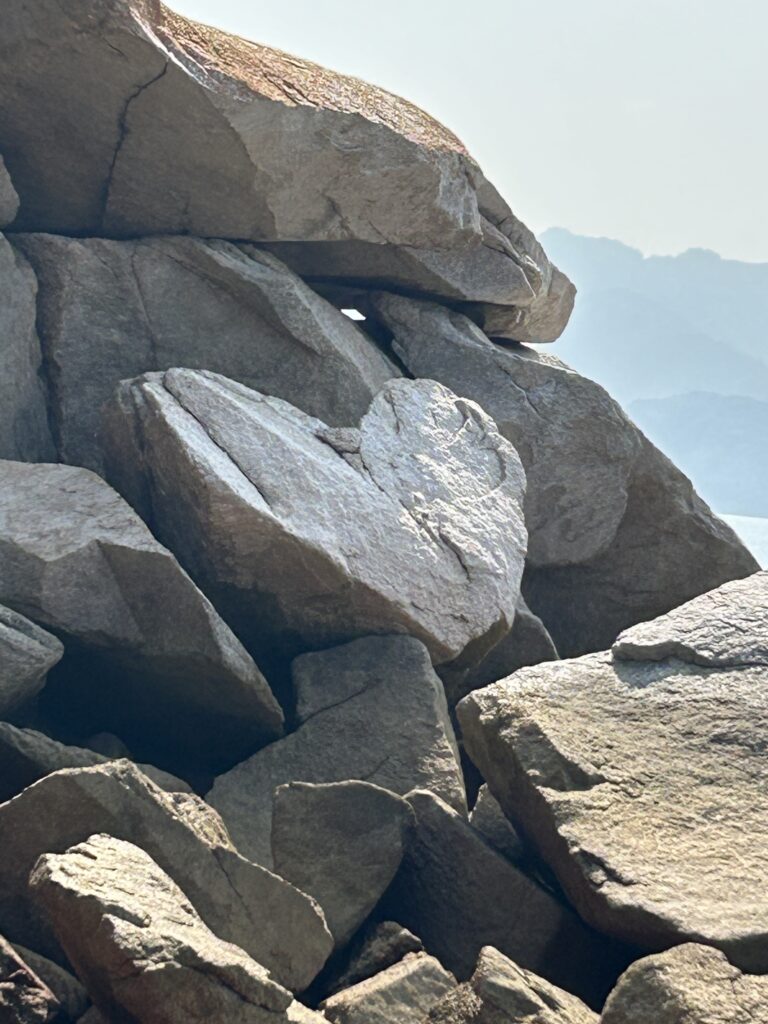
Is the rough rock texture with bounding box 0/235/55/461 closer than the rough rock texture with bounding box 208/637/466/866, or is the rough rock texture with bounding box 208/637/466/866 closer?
the rough rock texture with bounding box 208/637/466/866

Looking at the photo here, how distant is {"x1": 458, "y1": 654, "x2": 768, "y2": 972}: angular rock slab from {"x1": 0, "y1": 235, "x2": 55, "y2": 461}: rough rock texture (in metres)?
3.93

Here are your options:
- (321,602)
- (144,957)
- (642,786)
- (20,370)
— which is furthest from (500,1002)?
(20,370)

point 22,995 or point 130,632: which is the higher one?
point 130,632

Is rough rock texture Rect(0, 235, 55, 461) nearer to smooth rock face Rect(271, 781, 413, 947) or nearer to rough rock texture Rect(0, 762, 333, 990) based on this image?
smooth rock face Rect(271, 781, 413, 947)

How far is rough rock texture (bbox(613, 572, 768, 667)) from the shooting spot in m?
7.13

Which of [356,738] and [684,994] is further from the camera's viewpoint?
[356,738]

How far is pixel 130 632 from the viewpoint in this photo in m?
7.46

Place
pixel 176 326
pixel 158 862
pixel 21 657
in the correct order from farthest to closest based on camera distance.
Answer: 1. pixel 176 326
2. pixel 21 657
3. pixel 158 862

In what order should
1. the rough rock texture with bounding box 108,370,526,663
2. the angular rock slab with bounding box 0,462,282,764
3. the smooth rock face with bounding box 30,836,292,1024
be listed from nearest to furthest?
the smooth rock face with bounding box 30,836,292,1024, the angular rock slab with bounding box 0,462,282,764, the rough rock texture with bounding box 108,370,526,663

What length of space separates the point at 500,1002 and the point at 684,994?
61cm

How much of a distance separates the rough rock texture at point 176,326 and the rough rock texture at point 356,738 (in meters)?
2.54

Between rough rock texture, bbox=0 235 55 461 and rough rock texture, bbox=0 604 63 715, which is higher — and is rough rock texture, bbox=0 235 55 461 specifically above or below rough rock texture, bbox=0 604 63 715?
above

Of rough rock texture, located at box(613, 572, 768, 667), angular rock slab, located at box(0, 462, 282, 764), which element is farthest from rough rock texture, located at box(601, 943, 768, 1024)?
angular rock slab, located at box(0, 462, 282, 764)

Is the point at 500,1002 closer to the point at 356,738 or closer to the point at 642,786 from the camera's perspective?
the point at 642,786
